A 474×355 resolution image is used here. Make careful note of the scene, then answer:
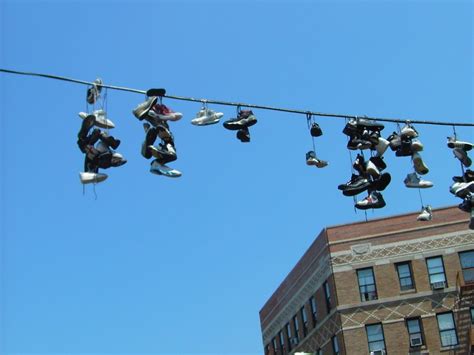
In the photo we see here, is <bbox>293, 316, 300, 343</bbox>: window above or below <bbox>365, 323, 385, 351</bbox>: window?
above

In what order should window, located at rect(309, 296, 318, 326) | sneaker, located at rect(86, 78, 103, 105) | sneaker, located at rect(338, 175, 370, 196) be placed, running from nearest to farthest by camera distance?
sneaker, located at rect(86, 78, 103, 105), sneaker, located at rect(338, 175, 370, 196), window, located at rect(309, 296, 318, 326)

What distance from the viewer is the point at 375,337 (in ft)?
101

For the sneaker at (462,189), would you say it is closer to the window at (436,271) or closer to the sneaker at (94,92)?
the sneaker at (94,92)

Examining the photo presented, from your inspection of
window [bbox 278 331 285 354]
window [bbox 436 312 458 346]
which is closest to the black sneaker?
window [bbox 436 312 458 346]

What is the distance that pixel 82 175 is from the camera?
7.88 meters

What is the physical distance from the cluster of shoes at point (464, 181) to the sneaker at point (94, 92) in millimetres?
4400

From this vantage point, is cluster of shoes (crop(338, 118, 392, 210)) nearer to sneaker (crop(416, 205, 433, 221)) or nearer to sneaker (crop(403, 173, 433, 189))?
sneaker (crop(403, 173, 433, 189))

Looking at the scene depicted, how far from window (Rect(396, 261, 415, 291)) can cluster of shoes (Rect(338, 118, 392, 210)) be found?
73.0 feet

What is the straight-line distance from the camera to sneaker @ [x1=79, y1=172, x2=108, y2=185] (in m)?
7.87

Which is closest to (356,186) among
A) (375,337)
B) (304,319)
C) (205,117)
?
(205,117)

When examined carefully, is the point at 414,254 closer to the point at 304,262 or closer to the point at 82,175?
the point at 304,262

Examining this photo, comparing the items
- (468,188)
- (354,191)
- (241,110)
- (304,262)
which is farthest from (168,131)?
(304,262)

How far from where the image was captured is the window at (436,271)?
31.0 metres

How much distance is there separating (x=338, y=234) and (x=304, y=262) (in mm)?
3244
